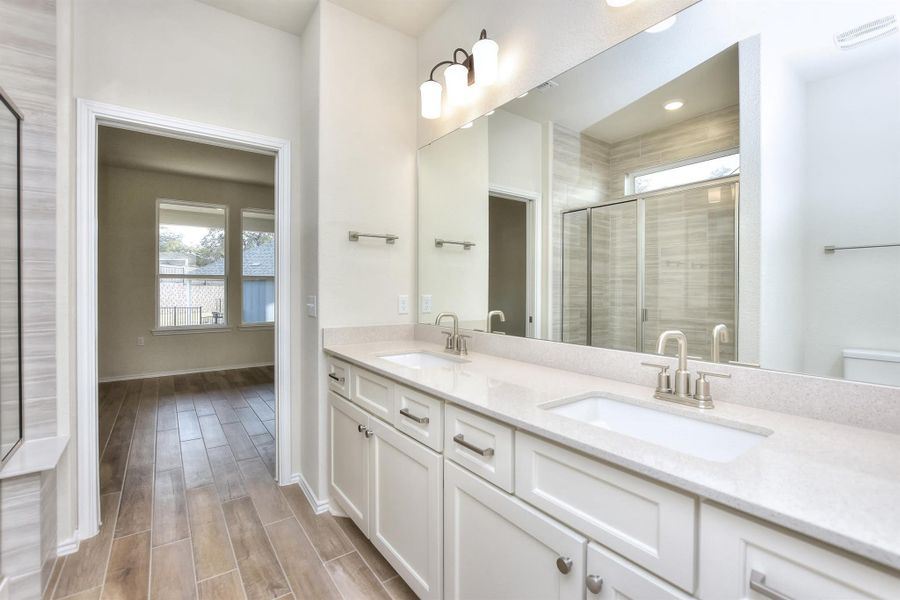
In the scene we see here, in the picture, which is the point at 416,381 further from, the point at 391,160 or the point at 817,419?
the point at 391,160

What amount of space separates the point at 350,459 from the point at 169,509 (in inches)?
44.7

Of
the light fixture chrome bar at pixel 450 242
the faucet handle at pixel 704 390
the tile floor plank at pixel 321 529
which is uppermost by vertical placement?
A: the light fixture chrome bar at pixel 450 242

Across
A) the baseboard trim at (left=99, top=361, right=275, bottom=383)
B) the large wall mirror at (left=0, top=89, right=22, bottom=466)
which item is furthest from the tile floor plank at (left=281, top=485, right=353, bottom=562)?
the baseboard trim at (left=99, top=361, right=275, bottom=383)

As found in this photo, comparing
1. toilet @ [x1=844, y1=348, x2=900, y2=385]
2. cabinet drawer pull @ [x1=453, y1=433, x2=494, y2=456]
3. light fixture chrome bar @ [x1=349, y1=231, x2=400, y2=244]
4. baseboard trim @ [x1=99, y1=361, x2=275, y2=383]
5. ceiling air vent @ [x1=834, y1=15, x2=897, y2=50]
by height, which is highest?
ceiling air vent @ [x1=834, y1=15, x2=897, y2=50]

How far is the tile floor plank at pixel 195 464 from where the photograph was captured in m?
2.52

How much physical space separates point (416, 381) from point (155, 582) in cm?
141

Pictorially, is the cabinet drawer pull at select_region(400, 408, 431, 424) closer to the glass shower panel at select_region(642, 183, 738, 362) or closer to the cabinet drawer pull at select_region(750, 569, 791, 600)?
the glass shower panel at select_region(642, 183, 738, 362)

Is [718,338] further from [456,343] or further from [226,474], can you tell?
[226,474]

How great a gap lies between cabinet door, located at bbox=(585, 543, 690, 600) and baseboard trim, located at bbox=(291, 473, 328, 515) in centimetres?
170

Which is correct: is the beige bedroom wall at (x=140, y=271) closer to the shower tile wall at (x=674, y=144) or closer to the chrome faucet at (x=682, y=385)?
the shower tile wall at (x=674, y=144)

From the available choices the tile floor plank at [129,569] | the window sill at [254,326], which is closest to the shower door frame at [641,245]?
the tile floor plank at [129,569]

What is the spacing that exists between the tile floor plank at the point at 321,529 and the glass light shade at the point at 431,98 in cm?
222

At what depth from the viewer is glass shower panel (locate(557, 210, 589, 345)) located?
1.62 metres

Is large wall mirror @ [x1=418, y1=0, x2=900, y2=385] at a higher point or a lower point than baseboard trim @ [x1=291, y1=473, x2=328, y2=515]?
higher
